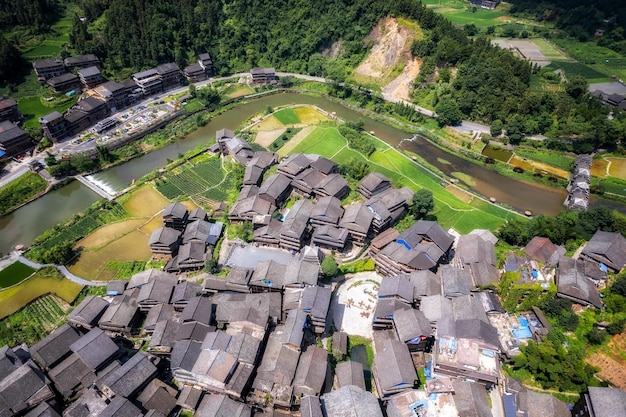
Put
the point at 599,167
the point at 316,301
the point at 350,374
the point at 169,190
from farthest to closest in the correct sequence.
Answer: the point at 599,167 < the point at 169,190 < the point at 316,301 < the point at 350,374

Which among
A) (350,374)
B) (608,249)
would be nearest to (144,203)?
(350,374)

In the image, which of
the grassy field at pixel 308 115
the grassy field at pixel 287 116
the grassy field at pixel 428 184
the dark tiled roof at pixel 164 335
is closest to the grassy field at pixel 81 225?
the dark tiled roof at pixel 164 335

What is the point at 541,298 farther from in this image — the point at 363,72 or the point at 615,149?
the point at 363,72

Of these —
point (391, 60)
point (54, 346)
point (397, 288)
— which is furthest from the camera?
point (391, 60)

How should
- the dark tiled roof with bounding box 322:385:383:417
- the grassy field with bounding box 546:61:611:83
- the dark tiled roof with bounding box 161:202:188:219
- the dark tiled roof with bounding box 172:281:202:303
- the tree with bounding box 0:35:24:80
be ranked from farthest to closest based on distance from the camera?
the grassy field with bounding box 546:61:611:83 → the tree with bounding box 0:35:24:80 → the dark tiled roof with bounding box 161:202:188:219 → the dark tiled roof with bounding box 172:281:202:303 → the dark tiled roof with bounding box 322:385:383:417

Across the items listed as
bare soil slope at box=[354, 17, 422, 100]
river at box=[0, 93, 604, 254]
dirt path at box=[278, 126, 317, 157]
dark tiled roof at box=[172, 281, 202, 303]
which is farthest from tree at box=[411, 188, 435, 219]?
bare soil slope at box=[354, 17, 422, 100]

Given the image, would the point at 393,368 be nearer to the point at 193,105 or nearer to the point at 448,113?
the point at 448,113

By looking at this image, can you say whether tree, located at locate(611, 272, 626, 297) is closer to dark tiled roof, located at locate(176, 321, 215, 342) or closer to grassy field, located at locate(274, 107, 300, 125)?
dark tiled roof, located at locate(176, 321, 215, 342)
